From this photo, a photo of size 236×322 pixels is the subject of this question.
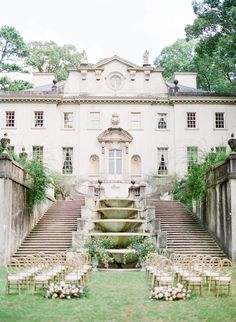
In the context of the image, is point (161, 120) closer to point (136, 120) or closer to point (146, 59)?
point (136, 120)

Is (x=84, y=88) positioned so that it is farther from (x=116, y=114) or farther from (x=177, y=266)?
(x=177, y=266)

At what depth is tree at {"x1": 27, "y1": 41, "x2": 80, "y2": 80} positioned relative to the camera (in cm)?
5530

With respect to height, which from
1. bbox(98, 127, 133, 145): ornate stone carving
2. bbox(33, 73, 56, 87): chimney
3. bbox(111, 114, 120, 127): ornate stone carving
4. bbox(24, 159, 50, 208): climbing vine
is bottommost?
bbox(24, 159, 50, 208): climbing vine

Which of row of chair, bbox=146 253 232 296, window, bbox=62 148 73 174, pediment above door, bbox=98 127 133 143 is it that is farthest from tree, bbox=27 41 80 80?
row of chair, bbox=146 253 232 296

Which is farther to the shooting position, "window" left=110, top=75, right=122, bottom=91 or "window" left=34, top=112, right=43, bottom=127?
"window" left=110, top=75, right=122, bottom=91

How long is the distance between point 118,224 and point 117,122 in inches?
684

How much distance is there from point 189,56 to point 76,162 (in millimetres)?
23771

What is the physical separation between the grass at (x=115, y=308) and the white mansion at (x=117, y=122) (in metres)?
25.4

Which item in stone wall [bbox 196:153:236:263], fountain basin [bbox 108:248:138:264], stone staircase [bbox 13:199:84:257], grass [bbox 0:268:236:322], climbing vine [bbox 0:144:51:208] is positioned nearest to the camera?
grass [bbox 0:268:236:322]

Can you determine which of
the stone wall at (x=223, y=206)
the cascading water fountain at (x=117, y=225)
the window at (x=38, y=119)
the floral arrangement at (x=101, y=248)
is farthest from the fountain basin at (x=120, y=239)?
the window at (x=38, y=119)

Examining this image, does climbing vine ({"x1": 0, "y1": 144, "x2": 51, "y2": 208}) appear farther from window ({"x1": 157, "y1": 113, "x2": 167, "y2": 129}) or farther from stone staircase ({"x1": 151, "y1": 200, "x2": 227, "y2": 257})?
window ({"x1": 157, "y1": 113, "x2": 167, "y2": 129})

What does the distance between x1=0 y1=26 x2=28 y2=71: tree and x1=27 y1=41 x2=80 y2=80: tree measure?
358 inches

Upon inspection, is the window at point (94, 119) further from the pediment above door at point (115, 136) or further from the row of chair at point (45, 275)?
the row of chair at point (45, 275)

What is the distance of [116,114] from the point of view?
3819 centimetres
